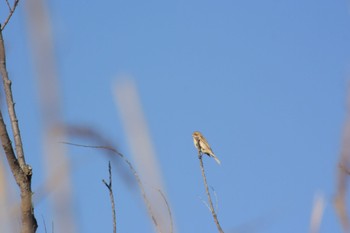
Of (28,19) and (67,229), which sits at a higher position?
(28,19)

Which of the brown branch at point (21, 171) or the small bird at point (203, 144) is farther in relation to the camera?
the small bird at point (203, 144)

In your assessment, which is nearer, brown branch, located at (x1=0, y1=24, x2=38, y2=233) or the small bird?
brown branch, located at (x1=0, y1=24, x2=38, y2=233)

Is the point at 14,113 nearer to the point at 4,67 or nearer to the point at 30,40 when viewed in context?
the point at 4,67

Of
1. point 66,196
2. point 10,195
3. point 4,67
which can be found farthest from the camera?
point 4,67

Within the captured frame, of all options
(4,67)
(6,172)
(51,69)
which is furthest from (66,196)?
(4,67)

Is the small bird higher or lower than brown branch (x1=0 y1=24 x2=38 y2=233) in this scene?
higher

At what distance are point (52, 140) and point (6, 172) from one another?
417 millimetres

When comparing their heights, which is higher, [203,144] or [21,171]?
[203,144]

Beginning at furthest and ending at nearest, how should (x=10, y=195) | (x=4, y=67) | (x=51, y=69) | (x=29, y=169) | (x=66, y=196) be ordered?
(x=29, y=169), (x=4, y=67), (x=10, y=195), (x=66, y=196), (x=51, y=69)

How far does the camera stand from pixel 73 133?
983mm

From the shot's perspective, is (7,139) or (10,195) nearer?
(10,195)

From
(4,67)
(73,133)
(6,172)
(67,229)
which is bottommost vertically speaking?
(67,229)

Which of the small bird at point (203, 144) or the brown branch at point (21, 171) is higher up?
the small bird at point (203, 144)

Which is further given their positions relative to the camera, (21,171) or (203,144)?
(203,144)
